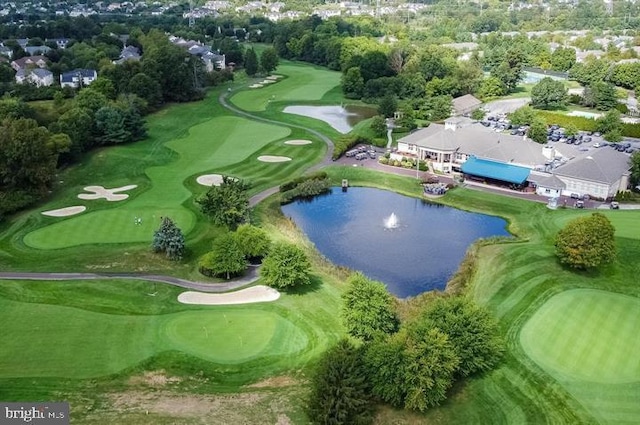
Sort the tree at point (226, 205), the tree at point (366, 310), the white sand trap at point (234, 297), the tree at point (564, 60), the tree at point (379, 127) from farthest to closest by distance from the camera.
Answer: the tree at point (564, 60)
the tree at point (379, 127)
the tree at point (226, 205)
the white sand trap at point (234, 297)
the tree at point (366, 310)

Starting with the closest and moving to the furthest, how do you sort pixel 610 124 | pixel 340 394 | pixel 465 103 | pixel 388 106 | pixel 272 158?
pixel 340 394 < pixel 272 158 < pixel 610 124 < pixel 388 106 < pixel 465 103

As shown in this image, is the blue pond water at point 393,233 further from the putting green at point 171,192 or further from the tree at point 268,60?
the tree at point 268,60

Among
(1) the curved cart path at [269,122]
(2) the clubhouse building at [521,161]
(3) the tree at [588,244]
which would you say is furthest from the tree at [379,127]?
(3) the tree at [588,244]

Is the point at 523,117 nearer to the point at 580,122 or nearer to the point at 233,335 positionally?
the point at 580,122

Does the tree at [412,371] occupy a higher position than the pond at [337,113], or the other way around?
the tree at [412,371]

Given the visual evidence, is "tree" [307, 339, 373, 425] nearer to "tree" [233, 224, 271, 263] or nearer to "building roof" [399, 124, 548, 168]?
"tree" [233, 224, 271, 263]

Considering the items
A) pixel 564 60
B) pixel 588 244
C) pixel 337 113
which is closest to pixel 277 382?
pixel 588 244

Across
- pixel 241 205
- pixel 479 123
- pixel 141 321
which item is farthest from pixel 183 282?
pixel 479 123

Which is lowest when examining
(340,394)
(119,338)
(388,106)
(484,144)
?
(119,338)
